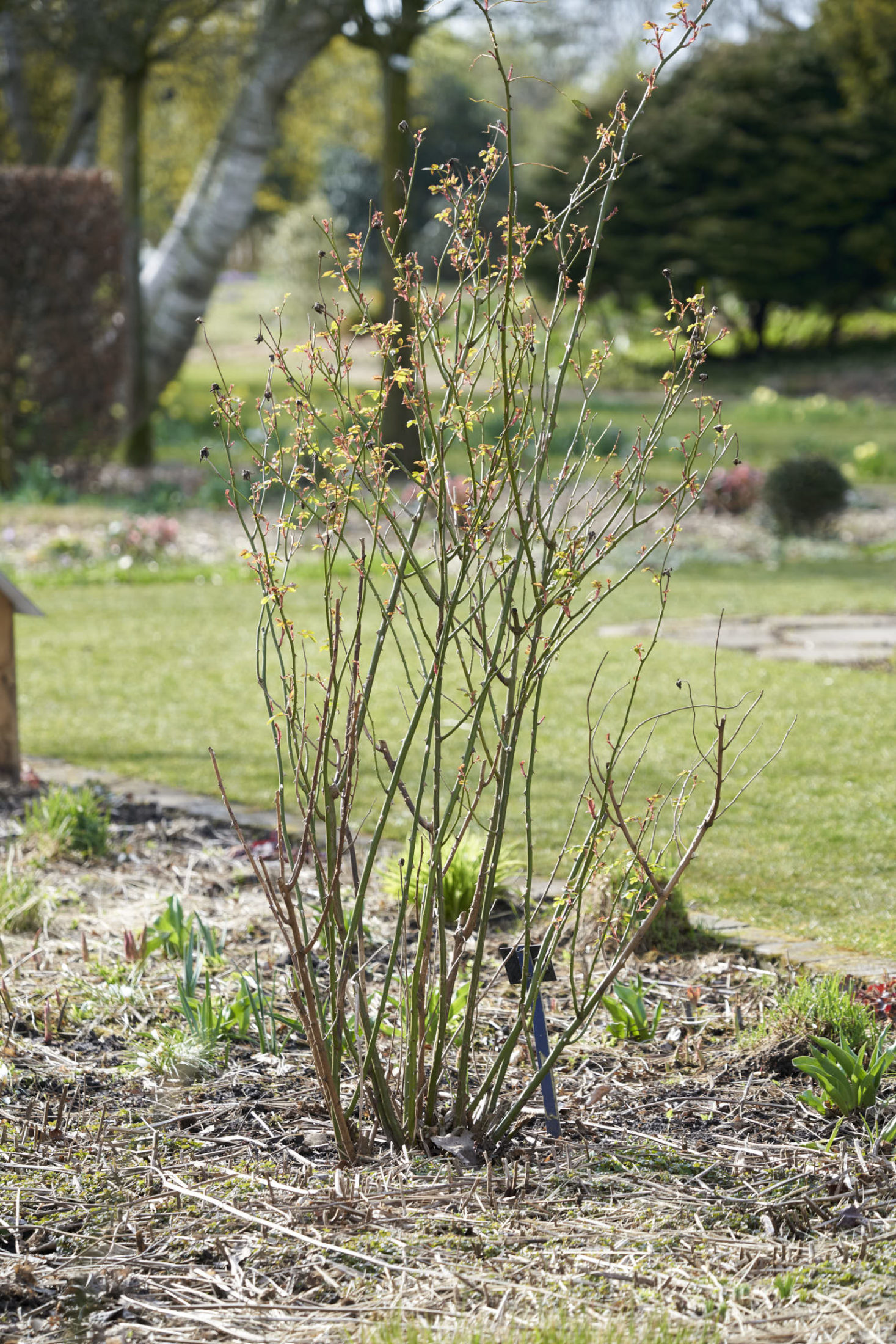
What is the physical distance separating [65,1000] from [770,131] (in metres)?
22.6

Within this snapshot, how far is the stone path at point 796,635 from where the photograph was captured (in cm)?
641

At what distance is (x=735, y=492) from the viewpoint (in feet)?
36.3

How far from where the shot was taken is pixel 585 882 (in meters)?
2.07

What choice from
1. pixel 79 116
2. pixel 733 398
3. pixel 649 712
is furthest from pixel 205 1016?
pixel 733 398

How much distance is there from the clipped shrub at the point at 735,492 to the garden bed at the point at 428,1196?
8.61 meters

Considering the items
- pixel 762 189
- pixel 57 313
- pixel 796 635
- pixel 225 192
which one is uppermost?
pixel 762 189

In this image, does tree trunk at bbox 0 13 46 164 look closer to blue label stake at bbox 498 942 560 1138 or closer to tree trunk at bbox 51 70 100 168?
tree trunk at bbox 51 70 100 168

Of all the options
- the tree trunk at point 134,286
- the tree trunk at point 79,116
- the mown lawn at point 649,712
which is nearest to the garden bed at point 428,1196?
the mown lawn at point 649,712

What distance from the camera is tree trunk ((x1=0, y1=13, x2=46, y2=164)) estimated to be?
15.2 m

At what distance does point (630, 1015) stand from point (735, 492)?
8964 mm

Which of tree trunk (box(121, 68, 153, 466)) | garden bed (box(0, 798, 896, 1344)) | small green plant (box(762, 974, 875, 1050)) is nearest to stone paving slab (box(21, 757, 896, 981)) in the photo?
garden bed (box(0, 798, 896, 1344))

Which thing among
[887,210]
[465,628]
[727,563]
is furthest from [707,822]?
[887,210]

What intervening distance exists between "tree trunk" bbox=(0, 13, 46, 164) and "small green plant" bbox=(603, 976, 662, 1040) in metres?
15.3

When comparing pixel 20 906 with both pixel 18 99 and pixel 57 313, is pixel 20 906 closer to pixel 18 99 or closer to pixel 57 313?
pixel 57 313
